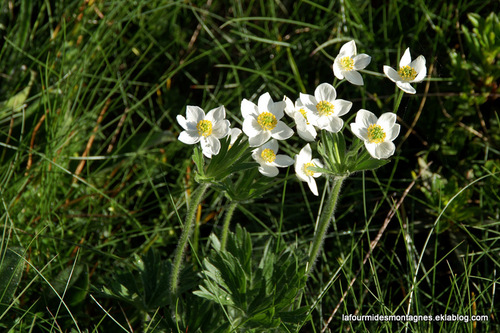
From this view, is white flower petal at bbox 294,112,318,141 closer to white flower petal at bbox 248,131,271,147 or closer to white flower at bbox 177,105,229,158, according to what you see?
white flower petal at bbox 248,131,271,147

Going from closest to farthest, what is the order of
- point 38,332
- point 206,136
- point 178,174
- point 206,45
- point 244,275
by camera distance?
point 206,136 → point 244,275 → point 38,332 → point 178,174 → point 206,45

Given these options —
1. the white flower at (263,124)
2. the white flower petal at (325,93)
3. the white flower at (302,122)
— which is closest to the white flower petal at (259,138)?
the white flower at (263,124)

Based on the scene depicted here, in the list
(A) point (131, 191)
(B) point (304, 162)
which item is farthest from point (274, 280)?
(A) point (131, 191)

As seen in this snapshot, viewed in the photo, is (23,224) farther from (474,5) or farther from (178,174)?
(474,5)

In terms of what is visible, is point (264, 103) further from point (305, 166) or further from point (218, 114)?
point (305, 166)

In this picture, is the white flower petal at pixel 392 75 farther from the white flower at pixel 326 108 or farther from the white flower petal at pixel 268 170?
the white flower petal at pixel 268 170

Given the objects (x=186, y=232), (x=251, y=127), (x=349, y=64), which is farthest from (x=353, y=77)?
(x=186, y=232)

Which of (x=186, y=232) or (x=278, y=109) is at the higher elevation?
(x=278, y=109)
